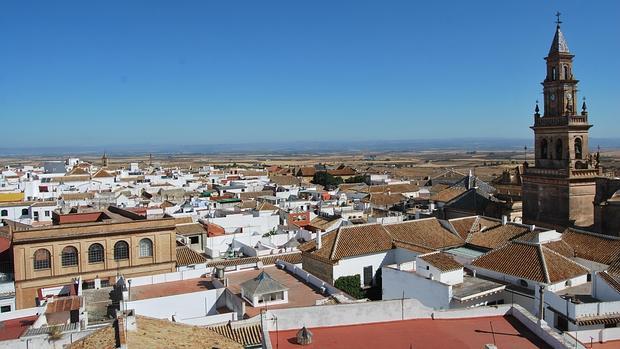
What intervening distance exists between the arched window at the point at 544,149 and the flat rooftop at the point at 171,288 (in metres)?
21.9

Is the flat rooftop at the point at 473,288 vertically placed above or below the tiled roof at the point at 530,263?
below

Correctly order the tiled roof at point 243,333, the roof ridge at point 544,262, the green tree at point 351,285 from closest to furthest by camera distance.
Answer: the tiled roof at point 243,333, the roof ridge at point 544,262, the green tree at point 351,285

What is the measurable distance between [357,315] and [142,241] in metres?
18.0

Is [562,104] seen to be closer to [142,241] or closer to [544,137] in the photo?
[544,137]

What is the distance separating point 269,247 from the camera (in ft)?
106

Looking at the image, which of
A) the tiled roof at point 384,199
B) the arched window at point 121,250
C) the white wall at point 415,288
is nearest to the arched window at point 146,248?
the arched window at point 121,250

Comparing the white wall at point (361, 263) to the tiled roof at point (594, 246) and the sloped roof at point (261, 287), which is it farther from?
the tiled roof at point (594, 246)

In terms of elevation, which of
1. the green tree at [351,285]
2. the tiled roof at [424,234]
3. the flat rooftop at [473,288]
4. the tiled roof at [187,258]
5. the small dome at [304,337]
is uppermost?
the small dome at [304,337]

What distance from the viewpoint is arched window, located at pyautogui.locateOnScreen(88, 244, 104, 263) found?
26.8 metres

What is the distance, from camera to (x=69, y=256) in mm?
26375

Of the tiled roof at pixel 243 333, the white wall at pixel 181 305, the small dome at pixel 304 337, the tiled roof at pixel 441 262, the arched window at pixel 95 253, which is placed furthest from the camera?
the arched window at pixel 95 253

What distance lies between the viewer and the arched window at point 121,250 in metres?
27.3

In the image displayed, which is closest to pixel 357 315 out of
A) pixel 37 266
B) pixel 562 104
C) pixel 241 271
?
pixel 241 271

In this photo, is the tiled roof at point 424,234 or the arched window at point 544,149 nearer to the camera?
the tiled roof at point 424,234
